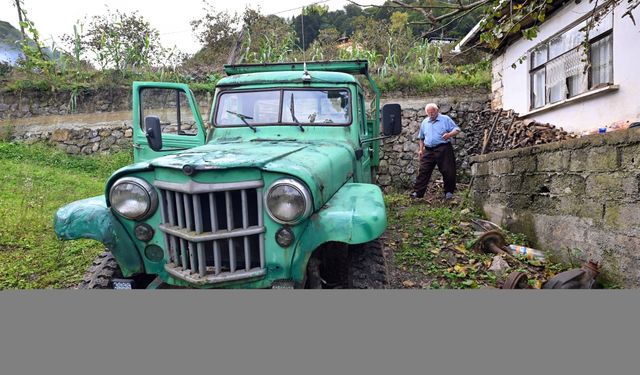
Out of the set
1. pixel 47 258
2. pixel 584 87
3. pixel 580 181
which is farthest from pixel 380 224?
pixel 584 87

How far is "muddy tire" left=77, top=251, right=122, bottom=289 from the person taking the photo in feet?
8.14

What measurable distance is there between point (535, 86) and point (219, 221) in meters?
7.23

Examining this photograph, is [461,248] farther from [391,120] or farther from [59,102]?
[59,102]

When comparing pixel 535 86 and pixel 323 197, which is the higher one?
pixel 535 86

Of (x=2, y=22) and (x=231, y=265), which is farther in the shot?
(x=2, y=22)

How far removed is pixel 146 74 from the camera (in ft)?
34.7

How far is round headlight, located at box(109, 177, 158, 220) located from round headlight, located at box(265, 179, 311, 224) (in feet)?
2.10

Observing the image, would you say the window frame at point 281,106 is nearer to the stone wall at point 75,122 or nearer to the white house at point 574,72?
the white house at point 574,72

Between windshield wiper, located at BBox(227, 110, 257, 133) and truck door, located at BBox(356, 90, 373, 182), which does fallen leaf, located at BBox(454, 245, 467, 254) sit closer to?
truck door, located at BBox(356, 90, 373, 182)

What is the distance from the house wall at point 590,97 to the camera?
16.8ft

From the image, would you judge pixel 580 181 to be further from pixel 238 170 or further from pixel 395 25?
pixel 395 25

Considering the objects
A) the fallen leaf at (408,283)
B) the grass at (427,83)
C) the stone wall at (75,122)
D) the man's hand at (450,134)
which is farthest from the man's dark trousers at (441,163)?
the stone wall at (75,122)

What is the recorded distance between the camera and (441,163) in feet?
21.4

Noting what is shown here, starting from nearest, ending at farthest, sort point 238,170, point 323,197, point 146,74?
point 238,170 < point 323,197 < point 146,74
